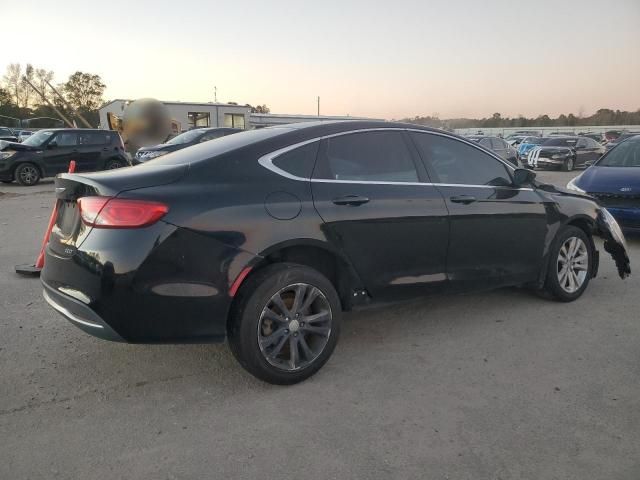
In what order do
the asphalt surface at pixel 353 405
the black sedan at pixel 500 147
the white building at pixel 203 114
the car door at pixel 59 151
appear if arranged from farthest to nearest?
the white building at pixel 203 114 → the black sedan at pixel 500 147 → the car door at pixel 59 151 → the asphalt surface at pixel 353 405

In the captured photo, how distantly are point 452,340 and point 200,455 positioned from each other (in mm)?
2204

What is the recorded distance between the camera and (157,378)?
3328mm

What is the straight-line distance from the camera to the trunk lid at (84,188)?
2939 mm

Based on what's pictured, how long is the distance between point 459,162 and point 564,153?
885 inches

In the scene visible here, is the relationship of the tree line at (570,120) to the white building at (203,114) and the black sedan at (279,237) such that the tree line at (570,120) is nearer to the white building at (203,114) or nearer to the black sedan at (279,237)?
the white building at (203,114)

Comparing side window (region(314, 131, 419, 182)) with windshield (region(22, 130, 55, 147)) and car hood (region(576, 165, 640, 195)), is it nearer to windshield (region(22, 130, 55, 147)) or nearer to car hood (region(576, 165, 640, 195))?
car hood (region(576, 165, 640, 195))

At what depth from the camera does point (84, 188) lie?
3045mm

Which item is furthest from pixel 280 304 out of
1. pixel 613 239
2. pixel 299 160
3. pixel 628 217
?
pixel 628 217

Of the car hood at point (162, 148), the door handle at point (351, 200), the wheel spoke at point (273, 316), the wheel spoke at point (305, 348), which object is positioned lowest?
the wheel spoke at point (305, 348)

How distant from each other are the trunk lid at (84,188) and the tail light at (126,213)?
69mm

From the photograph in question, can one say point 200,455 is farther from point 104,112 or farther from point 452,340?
point 104,112

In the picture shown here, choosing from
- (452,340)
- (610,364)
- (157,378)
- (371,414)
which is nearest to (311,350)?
(371,414)

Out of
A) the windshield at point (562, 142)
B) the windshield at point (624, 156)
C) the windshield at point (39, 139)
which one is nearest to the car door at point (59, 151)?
the windshield at point (39, 139)

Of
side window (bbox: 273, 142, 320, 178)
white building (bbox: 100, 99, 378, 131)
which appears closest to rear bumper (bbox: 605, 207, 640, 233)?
side window (bbox: 273, 142, 320, 178)
